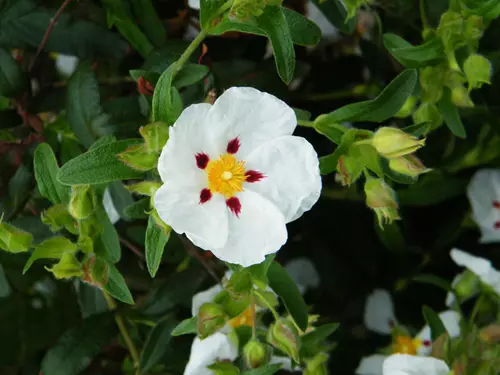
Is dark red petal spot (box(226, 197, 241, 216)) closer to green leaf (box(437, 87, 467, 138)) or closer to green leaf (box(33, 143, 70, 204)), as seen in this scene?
green leaf (box(33, 143, 70, 204))

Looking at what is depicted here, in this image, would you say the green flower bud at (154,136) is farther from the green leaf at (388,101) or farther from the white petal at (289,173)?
the green leaf at (388,101)

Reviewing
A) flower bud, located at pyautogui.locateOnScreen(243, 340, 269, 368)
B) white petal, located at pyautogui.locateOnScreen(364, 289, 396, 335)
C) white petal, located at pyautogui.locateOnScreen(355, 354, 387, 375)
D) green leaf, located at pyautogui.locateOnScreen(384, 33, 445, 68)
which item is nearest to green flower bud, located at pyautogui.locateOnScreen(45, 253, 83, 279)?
flower bud, located at pyautogui.locateOnScreen(243, 340, 269, 368)

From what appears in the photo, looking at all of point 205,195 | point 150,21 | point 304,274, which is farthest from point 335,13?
point 304,274

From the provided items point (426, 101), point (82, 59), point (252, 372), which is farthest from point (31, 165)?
point (426, 101)

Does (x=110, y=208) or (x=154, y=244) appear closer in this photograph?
(x=154, y=244)

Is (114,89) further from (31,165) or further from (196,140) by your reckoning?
(196,140)

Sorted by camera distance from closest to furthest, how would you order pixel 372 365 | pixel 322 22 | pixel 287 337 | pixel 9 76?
1. pixel 287 337
2. pixel 9 76
3. pixel 372 365
4. pixel 322 22

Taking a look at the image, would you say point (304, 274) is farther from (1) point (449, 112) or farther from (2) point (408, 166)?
(2) point (408, 166)

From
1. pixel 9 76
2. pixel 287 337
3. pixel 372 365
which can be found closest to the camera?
pixel 287 337
